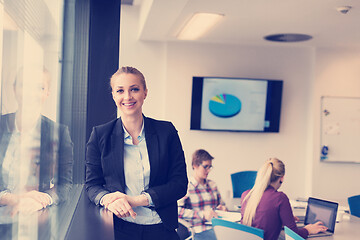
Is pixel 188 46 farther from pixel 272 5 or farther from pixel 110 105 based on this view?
pixel 110 105

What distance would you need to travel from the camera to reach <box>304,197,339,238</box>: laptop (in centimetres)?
332

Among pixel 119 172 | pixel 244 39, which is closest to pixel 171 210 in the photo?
pixel 119 172

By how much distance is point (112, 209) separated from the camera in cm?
163

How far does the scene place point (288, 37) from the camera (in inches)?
235

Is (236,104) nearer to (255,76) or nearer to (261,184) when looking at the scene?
(255,76)

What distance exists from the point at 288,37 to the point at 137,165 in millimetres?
4668

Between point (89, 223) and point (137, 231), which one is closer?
point (89, 223)

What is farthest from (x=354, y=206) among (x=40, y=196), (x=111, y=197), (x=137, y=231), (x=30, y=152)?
(x=30, y=152)

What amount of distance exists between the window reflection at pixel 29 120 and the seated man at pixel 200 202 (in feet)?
6.20

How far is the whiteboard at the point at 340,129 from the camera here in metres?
6.54

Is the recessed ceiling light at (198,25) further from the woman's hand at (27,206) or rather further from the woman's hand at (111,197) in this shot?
the woman's hand at (27,206)

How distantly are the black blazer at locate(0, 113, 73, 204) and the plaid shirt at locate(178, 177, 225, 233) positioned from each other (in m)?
1.57

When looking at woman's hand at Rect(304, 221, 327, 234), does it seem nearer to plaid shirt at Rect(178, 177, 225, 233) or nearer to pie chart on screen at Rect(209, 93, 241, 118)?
plaid shirt at Rect(178, 177, 225, 233)

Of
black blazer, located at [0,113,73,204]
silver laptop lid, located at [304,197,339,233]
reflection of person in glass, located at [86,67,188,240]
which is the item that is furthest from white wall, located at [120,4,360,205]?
reflection of person in glass, located at [86,67,188,240]
